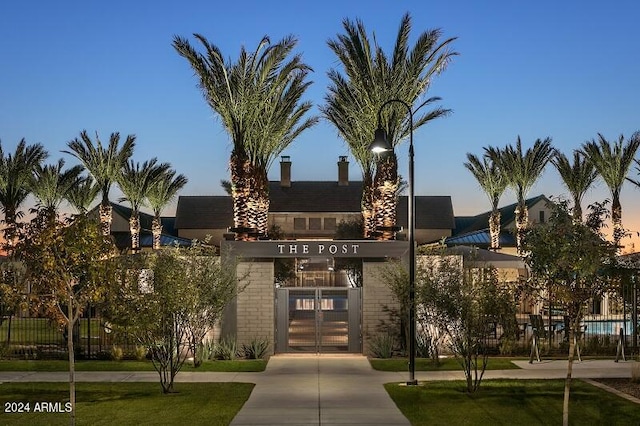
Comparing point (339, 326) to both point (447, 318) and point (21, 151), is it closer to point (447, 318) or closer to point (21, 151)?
point (447, 318)

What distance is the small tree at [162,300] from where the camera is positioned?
1758cm

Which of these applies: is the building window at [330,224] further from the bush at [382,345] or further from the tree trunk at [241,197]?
the bush at [382,345]

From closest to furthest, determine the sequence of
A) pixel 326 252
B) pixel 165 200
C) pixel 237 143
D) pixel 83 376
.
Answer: pixel 83 376 < pixel 326 252 < pixel 237 143 < pixel 165 200

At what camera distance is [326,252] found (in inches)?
1001

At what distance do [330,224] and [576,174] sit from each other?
1771 cm

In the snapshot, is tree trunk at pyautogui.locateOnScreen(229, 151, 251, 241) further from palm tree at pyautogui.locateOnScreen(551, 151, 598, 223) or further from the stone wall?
palm tree at pyautogui.locateOnScreen(551, 151, 598, 223)

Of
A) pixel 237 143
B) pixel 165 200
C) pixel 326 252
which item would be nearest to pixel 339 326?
pixel 326 252

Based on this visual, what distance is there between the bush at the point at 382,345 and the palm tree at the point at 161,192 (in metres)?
29.0

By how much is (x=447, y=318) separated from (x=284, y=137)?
11972 millimetres

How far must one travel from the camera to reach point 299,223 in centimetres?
5759

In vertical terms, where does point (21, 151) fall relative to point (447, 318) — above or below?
above

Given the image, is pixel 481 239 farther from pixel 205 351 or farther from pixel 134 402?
pixel 134 402

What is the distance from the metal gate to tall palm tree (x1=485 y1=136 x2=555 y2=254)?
66.6 feet

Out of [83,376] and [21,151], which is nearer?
[83,376]
